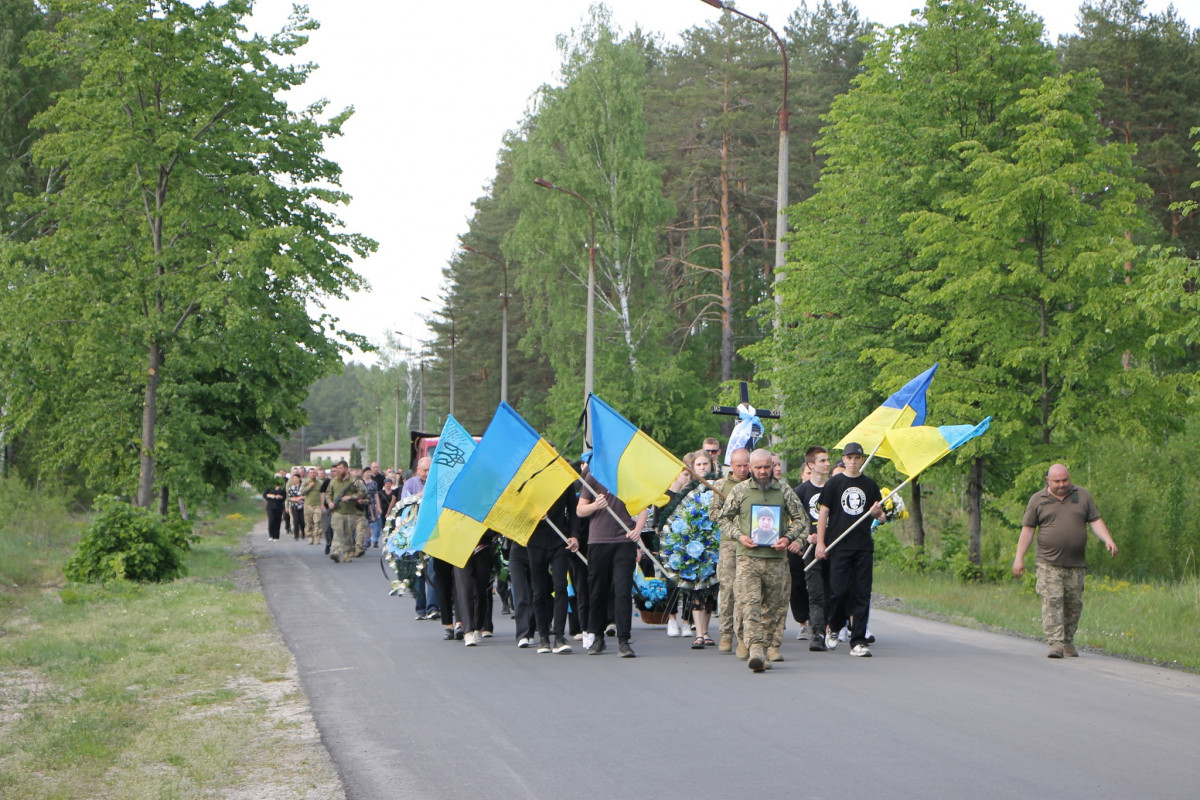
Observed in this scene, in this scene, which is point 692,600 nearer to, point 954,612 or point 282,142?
point 954,612

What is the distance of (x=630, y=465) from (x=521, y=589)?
1616 mm

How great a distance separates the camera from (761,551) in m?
11.6

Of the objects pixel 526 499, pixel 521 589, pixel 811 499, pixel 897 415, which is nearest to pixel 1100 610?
pixel 897 415

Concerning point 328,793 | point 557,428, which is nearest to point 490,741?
point 328,793

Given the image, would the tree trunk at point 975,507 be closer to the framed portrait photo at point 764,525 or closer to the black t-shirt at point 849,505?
the black t-shirt at point 849,505

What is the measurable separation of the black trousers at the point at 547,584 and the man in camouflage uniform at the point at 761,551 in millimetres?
1778

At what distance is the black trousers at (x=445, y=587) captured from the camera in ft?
46.4

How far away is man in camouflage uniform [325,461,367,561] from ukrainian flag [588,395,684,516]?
13841mm

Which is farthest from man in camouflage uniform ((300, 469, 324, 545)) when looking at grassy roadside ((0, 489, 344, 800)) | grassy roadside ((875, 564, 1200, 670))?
grassy roadside ((875, 564, 1200, 670))

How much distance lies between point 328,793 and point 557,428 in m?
42.3

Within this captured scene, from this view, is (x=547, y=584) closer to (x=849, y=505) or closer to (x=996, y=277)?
(x=849, y=505)

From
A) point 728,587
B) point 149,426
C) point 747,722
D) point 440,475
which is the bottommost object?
point 747,722

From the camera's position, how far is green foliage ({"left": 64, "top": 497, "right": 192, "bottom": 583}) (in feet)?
68.2

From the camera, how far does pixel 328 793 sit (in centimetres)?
690
